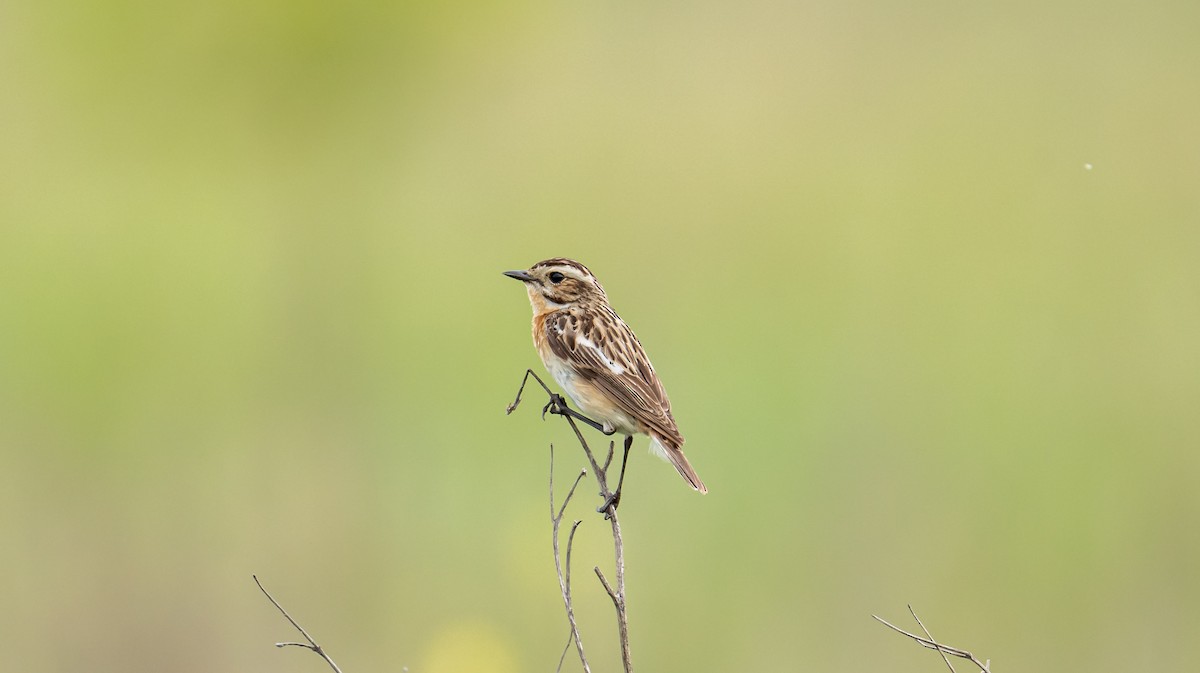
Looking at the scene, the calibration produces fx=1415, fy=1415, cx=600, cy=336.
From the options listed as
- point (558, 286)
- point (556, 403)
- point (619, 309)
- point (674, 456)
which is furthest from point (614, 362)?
point (619, 309)

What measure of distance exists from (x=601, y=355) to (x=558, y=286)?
55 centimetres

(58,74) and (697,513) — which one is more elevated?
(58,74)

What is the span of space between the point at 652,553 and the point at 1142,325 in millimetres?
5290

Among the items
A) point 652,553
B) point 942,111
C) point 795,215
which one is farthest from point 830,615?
point 942,111

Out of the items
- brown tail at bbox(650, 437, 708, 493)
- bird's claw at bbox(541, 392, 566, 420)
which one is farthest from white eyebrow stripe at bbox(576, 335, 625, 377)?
bird's claw at bbox(541, 392, 566, 420)

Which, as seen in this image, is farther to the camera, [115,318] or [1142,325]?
[115,318]

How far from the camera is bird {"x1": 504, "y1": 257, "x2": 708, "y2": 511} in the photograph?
17.9 feet

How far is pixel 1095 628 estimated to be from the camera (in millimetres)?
8062

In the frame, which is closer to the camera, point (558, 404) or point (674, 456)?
point (558, 404)

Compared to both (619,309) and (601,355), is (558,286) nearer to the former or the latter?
(601,355)

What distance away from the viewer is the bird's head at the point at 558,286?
608 centimetres

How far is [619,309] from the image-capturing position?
38.2 feet

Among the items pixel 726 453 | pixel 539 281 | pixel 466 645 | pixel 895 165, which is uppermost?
pixel 895 165

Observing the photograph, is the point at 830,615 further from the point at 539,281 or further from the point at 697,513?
the point at 539,281
